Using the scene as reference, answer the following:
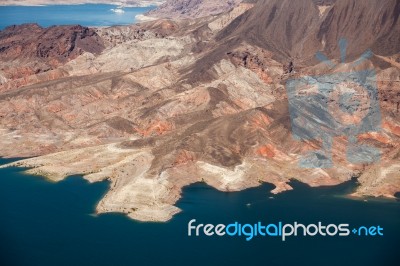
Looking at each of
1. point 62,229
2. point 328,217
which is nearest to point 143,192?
point 62,229

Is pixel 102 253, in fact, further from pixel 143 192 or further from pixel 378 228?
pixel 378 228

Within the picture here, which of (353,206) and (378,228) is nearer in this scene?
(378,228)

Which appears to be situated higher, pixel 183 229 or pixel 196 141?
pixel 196 141

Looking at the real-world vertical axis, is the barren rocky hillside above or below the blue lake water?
above

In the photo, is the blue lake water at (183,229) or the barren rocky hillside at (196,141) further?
the barren rocky hillside at (196,141)

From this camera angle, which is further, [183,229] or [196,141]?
[196,141]

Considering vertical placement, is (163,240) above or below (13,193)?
below

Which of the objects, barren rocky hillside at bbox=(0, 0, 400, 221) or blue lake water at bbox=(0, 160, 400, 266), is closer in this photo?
blue lake water at bbox=(0, 160, 400, 266)

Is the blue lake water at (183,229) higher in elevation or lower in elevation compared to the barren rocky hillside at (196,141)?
lower
